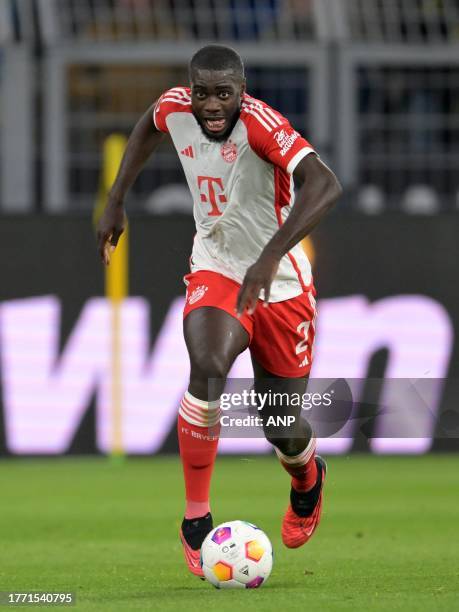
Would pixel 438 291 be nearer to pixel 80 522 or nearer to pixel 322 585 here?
pixel 80 522

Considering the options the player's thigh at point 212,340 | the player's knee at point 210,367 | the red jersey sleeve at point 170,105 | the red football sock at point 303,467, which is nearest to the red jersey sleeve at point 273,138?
the red jersey sleeve at point 170,105

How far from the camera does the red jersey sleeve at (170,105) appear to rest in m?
6.91

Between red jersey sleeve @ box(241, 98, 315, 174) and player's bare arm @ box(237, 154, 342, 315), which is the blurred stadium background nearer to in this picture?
red jersey sleeve @ box(241, 98, 315, 174)

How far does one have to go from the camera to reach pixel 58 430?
1238 centimetres

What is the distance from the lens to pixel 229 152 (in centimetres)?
669

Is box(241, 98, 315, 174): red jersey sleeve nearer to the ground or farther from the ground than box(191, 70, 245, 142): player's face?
nearer to the ground

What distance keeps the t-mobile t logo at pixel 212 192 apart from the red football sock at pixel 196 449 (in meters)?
0.76

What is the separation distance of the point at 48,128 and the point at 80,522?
5.85m

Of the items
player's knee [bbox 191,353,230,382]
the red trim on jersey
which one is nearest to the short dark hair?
the red trim on jersey

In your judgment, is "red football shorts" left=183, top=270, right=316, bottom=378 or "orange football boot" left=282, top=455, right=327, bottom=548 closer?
"red football shorts" left=183, top=270, right=316, bottom=378

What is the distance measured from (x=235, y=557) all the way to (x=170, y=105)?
1.81m

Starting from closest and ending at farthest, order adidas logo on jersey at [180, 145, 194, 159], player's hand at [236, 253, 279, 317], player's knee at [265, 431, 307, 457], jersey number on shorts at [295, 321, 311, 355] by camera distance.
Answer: player's hand at [236, 253, 279, 317]
adidas logo on jersey at [180, 145, 194, 159]
player's knee at [265, 431, 307, 457]
jersey number on shorts at [295, 321, 311, 355]

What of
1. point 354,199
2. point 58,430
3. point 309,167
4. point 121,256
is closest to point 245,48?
point 354,199

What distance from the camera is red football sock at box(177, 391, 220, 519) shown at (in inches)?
257
